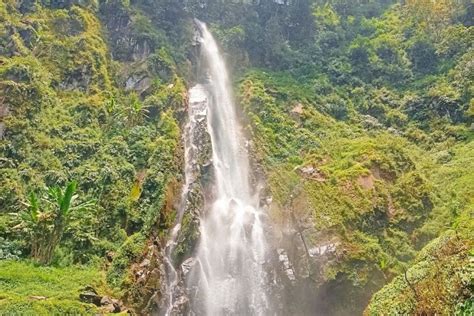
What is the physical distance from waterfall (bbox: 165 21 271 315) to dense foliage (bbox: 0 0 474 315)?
1429mm

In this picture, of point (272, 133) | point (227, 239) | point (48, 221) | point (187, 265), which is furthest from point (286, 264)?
point (272, 133)

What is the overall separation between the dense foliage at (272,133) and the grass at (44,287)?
106 mm

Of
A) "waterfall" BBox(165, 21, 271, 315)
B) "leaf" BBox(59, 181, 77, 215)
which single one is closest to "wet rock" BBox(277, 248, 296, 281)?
"waterfall" BBox(165, 21, 271, 315)

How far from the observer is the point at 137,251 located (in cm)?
2284

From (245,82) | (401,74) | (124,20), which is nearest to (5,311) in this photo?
(245,82)

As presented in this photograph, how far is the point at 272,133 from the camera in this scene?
34000 mm

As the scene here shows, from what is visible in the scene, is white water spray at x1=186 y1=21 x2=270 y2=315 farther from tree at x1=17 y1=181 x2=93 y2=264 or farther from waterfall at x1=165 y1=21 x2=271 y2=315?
tree at x1=17 y1=181 x2=93 y2=264

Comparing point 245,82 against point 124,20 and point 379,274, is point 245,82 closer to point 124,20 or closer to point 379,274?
point 124,20

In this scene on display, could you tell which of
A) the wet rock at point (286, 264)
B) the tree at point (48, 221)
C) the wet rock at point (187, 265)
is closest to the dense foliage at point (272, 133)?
the tree at point (48, 221)

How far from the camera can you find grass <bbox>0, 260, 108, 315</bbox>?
669 inches

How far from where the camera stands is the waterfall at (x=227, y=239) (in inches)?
917

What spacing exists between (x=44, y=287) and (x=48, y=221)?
11.7 feet

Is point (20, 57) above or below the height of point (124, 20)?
below

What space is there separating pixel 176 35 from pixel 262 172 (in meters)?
18.4
